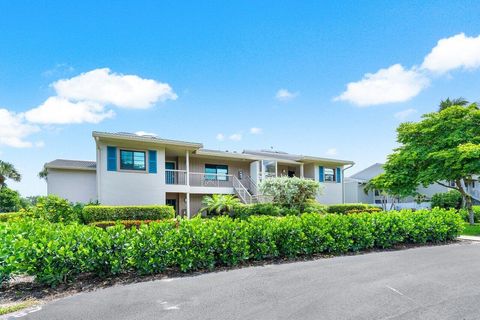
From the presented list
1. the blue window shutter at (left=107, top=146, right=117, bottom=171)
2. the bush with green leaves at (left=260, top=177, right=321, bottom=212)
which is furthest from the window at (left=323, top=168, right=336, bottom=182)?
the blue window shutter at (left=107, top=146, right=117, bottom=171)

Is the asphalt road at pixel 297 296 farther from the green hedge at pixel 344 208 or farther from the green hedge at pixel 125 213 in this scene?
the green hedge at pixel 344 208

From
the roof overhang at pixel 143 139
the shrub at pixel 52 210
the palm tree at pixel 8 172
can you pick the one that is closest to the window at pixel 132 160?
the roof overhang at pixel 143 139

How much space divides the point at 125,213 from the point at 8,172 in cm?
2013

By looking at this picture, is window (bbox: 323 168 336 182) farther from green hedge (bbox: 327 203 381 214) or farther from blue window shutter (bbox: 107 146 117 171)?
blue window shutter (bbox: 107 146 117 171)

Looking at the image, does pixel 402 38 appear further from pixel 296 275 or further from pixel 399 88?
pixel 296 275

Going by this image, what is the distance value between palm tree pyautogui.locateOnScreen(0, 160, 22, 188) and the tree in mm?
30253

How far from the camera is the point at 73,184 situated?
1789 cm

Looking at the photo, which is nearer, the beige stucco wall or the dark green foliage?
the beige stucco wall

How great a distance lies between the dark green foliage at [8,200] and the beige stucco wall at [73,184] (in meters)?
9.33

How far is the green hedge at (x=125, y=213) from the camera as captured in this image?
14.0 meters

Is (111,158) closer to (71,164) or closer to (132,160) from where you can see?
(132,160)

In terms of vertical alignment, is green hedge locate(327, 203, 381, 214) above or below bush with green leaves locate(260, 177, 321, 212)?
below

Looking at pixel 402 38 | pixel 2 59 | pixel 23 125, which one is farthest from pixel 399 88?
pixel 23 125

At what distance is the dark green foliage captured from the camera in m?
24.1
